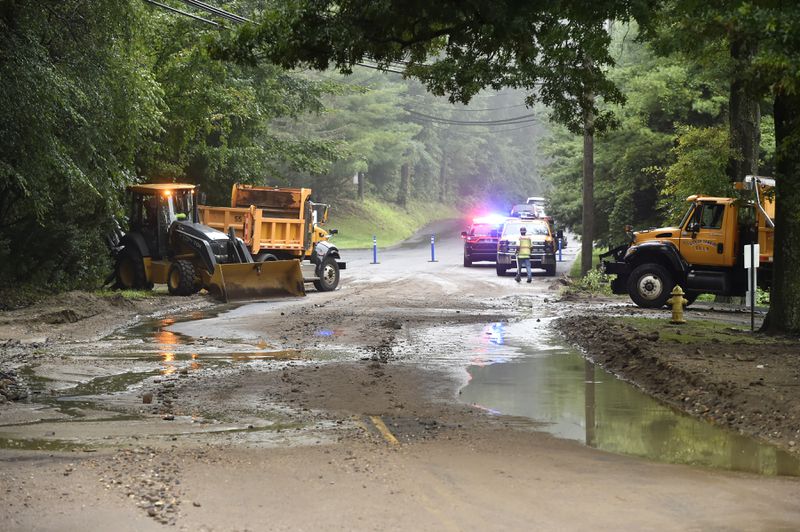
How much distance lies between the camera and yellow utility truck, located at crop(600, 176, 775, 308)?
24.6 m

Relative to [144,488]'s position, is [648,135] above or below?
above

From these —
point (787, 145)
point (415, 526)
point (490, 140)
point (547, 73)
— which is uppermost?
point (490, 140)

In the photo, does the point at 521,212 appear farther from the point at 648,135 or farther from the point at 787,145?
the point at 787,145

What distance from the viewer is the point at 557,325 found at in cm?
2175

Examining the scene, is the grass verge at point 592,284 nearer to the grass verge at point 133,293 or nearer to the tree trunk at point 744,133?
the tree trunk at point 744,133

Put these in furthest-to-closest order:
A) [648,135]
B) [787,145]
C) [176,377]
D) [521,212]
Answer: [521,212], [648,135], [787,145], [176,377]

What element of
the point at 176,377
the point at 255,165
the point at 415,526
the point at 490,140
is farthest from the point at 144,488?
the point at 490,140

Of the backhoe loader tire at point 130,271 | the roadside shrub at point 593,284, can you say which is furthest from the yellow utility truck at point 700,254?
the backhoe loader tire at point 130,271

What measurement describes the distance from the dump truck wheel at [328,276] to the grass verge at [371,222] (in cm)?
3151

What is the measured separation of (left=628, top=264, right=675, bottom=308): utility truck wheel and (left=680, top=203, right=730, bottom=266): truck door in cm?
67

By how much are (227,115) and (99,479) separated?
27256 mm

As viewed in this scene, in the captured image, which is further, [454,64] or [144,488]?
[454,64]

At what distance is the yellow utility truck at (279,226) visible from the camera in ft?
102

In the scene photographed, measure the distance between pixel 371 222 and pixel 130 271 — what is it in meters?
48.9
